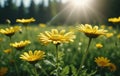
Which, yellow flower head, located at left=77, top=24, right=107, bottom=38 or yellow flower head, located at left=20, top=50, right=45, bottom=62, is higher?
yellow flower head, located at left=77, top=24, right=107, bottom=38

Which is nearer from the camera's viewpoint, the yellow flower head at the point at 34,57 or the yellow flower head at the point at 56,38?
the yellow flower head at the point at 56,38

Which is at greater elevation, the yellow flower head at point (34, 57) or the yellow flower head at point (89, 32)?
the yellow flower head at point (89, 32)

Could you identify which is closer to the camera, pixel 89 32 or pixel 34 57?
pixel 89 32

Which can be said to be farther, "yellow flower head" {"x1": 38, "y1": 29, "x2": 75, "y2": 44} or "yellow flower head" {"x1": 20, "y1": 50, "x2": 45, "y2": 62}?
"yellow flower head" {"x1": 20, "y1": 50, "x2": 45, "y2": 62}

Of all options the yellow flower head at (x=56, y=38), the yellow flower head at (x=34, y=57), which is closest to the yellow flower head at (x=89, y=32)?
the yellow flower head at (x=56, y=38)

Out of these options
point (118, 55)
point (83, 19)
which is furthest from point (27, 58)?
point (83, 19)

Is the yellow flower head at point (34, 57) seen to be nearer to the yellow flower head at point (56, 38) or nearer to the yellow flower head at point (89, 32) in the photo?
the yellow flower head at point (56, 38)

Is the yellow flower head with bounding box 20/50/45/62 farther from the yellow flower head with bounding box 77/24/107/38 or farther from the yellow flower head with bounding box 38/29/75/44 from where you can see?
the yellow flower head with bounding box 77/24/107/38

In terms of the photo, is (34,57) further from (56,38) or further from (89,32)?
(89,32)

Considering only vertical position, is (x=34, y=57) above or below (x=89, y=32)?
below

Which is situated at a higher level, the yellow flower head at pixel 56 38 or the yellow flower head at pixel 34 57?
the yellow flower head at pixel 56 38

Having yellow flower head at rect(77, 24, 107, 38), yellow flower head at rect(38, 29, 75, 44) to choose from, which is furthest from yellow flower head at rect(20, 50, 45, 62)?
yellow flower head at rect(77, 24, 107, 38)

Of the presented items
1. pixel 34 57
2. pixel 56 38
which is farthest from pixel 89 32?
pixel 34 57
